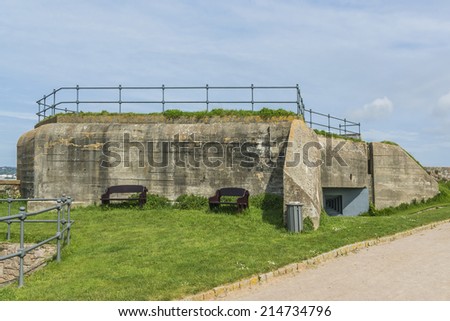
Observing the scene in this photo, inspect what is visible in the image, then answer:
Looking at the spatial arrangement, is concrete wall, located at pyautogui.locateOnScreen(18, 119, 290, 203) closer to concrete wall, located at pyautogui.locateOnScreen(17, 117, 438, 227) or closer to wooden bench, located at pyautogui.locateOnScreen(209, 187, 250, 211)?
concrete wall, located at pyautogui.locateOnScreen(17, 117, 438, 227)

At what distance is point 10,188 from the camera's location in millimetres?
17656

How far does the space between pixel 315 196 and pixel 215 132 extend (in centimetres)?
465

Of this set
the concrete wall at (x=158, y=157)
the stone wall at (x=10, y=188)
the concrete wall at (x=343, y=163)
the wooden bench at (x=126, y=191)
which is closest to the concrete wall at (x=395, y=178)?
the concrete wall at (x=343, y=163)

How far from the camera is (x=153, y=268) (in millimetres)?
7422

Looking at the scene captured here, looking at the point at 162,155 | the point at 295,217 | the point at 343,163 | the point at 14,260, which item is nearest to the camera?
the point at 14,260

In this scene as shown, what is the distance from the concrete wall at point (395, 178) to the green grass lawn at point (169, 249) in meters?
6.96

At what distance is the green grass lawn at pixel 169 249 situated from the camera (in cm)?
633

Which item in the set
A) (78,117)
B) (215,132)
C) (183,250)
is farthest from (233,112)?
(183,250)

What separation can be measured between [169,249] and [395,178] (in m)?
17.3

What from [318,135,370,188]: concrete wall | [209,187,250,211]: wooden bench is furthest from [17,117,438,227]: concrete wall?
[318,135,370,188]: concrete wall

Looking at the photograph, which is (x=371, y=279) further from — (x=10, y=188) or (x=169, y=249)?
(x=10, y=188)

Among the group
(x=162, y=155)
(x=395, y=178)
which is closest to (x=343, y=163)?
(x=395, y=178)

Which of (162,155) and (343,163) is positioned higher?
(162,155)

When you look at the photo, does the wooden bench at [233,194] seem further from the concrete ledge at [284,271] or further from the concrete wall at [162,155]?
the concrete ledge at [284,271]
